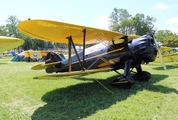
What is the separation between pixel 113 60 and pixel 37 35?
3023 mm

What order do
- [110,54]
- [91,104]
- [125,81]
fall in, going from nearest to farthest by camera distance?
[91,104] → [125,81] → [110,54]

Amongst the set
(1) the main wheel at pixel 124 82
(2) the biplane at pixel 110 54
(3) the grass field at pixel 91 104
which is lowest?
(3) the grass field at pixel 91 104

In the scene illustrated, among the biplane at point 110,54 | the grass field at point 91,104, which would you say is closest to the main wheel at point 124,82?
the biplane at point 110,54

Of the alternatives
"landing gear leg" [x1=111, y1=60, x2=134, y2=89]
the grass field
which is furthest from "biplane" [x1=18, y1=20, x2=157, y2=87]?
the grass field

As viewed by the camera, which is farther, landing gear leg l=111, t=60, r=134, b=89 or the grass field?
landing gear leg l=111, t=60, r=134, b=89

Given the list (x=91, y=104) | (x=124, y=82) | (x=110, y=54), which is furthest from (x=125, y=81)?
(x=91, y=104)

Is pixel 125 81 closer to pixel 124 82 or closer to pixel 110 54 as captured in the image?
pixel 124 82

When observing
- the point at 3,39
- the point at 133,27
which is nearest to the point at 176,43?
the point at 133,27

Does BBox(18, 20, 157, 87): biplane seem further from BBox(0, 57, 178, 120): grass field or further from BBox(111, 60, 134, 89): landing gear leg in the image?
BBox(0, 57, 178, 120): grass field

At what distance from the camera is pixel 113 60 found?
6.62 metres

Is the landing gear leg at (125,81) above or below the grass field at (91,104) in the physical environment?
above

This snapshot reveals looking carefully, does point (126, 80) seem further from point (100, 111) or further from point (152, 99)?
point (100, 111)

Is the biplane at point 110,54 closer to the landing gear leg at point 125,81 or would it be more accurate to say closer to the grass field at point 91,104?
the landing gear leg at point 125,81

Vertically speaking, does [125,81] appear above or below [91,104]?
above
